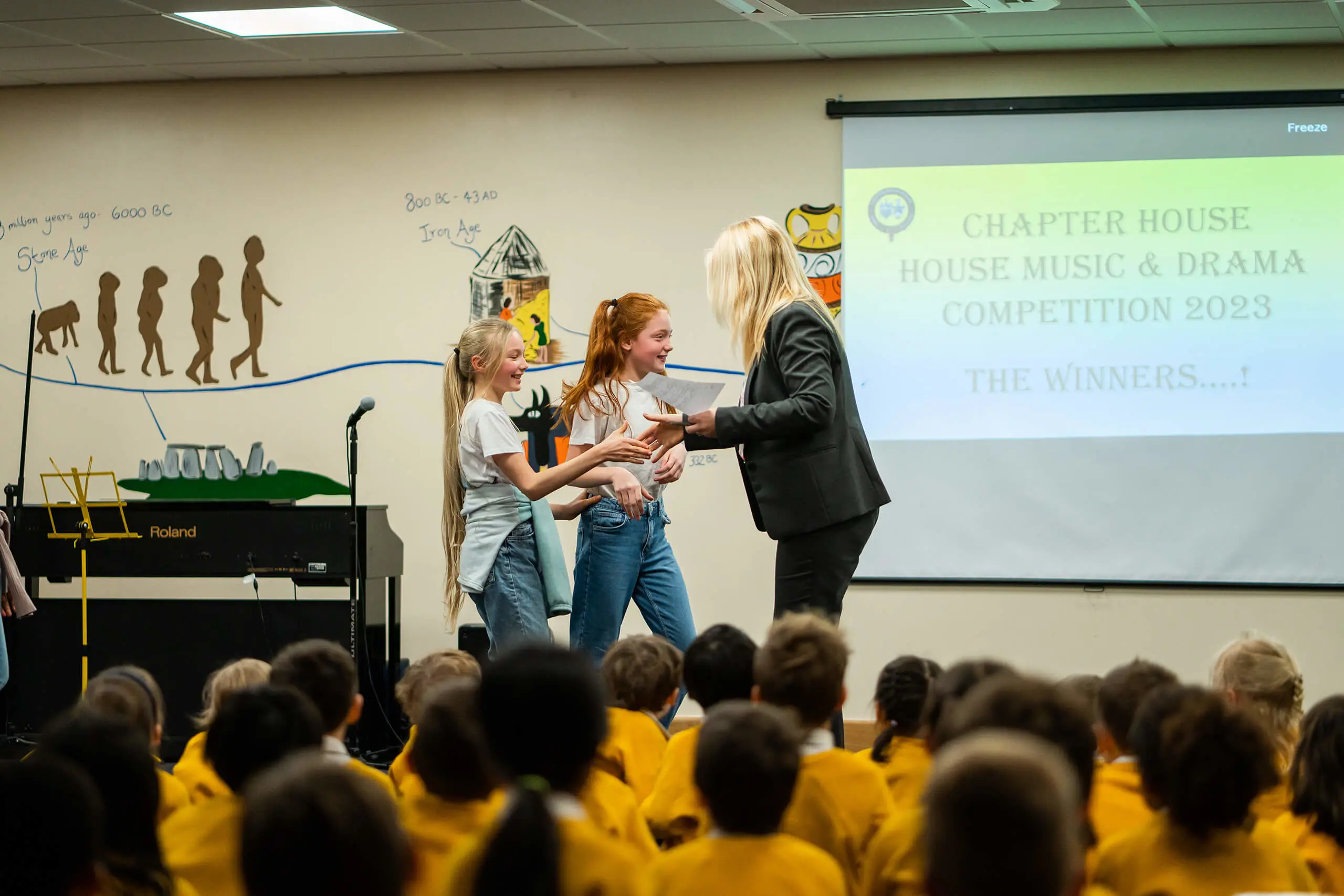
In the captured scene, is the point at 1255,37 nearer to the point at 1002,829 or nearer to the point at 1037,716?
the point at 1037,716

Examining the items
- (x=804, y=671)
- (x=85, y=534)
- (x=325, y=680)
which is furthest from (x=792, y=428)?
(x=85, y=534)

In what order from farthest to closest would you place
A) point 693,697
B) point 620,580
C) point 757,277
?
point 620,580 → point 757,277 → point 693,697

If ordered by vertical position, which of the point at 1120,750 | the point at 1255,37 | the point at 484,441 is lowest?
the point at 1120,750

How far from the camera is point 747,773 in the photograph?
1565 millimetres

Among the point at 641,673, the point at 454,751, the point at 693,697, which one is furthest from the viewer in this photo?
the point at 641,673

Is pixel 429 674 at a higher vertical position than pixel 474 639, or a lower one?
higher

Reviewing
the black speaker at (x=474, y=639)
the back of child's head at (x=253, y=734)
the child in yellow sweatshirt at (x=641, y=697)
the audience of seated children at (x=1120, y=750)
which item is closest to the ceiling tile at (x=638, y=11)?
A: the black speaker at (x=474, y=639)

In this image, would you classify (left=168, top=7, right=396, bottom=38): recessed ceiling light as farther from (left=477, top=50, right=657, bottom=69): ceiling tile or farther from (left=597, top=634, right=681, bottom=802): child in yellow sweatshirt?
(left=597, top=634, right=681, bottom=802): child in yellow sweatshirt

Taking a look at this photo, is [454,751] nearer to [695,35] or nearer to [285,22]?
[695,35]

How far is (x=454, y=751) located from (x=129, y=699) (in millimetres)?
771

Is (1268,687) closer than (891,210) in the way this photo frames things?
Yes

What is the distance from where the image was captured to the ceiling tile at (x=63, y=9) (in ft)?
15.3

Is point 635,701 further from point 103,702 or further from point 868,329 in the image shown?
point 868,329

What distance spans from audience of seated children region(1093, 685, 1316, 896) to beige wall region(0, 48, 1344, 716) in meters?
3.61
